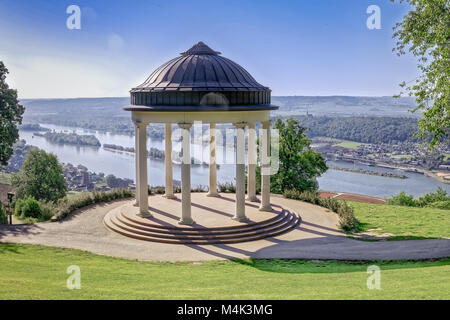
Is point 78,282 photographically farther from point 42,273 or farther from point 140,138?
point 140,138

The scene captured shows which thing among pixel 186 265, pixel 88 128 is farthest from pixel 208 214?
pixel 88 128

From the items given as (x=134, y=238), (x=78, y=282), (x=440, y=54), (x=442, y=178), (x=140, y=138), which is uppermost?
(x=440, y=54)

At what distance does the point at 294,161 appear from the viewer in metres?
40.1

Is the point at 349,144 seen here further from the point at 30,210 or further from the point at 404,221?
the point at 30,210

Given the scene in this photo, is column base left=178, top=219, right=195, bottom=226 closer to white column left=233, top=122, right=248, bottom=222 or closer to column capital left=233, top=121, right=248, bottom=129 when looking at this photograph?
white column left=233, top=122, right=248, bottom=222

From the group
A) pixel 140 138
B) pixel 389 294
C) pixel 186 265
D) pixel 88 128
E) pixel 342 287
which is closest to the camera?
pixel 389 294

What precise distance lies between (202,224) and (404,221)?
45.1ft

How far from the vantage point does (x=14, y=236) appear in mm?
22234

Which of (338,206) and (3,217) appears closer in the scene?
(3,217)

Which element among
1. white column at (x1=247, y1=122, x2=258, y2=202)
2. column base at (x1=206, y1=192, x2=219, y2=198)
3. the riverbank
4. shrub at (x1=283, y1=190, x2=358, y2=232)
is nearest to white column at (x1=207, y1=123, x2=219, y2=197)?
column base at (x1=206, y1=192, x2=219, y2=198)

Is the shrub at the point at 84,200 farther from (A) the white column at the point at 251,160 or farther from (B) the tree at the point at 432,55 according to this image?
(B) the tree at the point at 432,55

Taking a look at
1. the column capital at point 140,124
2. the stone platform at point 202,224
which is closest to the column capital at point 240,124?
the column capital at point 140,124

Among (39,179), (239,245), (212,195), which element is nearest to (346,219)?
(239,245)
